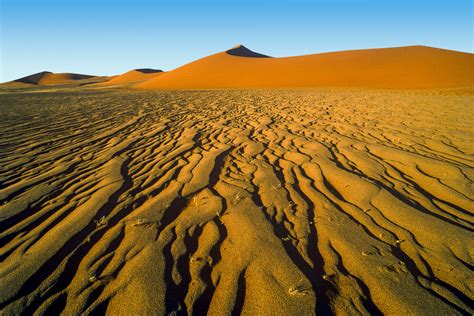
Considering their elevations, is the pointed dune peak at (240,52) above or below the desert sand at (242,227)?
above

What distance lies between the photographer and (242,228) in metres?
2.65

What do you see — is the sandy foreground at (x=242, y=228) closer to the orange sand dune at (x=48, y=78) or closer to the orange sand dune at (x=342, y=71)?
the orange sand dune at (x=342, y=71)

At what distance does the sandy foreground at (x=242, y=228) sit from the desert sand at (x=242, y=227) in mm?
13

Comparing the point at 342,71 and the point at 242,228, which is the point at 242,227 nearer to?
the point at 242,228

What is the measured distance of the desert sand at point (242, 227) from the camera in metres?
1.88

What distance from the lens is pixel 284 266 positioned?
6.93 feet

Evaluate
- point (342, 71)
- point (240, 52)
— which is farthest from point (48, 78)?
point (342, 71)

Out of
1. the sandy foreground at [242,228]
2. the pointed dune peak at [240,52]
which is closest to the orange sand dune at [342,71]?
the pointed dune peak at [240,52]

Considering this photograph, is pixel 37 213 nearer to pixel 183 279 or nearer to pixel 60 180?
pixel 60 180

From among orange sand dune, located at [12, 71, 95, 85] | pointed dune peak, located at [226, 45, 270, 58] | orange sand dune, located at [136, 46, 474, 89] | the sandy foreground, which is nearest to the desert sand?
the sandy foreground

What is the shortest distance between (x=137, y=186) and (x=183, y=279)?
2.00 metres

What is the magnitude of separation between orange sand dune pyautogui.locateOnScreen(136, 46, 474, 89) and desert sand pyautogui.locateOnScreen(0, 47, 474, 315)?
2669 centimetres

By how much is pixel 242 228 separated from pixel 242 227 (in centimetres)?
2

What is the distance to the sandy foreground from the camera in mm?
1879
